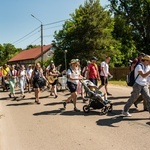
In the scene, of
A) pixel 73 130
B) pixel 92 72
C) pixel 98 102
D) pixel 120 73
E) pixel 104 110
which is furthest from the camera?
pixel 120 73

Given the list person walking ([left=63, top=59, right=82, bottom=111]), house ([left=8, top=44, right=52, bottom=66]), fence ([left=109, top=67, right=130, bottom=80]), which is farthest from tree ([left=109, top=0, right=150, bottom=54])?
house ([left=8, top=44, right=52, bottom=66])

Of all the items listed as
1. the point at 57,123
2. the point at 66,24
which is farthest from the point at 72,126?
the point at 66,24

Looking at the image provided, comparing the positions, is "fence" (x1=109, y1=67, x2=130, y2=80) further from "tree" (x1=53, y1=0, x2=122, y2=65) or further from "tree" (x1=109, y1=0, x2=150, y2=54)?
"tree" (x1=109, y1=0, x2=150, y2=54)

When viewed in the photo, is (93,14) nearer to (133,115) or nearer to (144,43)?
(144,43)

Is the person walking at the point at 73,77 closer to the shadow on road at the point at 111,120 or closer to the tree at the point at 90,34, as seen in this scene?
the shadow on road at the point at 111,120

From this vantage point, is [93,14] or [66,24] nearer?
[93,14]

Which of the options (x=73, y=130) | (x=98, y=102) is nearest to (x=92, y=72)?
(x=98, y=102)

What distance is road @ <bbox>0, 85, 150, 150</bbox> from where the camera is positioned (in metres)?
6.56

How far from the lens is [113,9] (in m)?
42.5

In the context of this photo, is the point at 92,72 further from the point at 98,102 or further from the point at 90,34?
the point at 90,34

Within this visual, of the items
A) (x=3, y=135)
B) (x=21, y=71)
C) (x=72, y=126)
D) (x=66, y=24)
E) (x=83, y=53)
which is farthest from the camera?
(x=66, y=24)

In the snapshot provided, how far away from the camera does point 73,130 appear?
791 cm

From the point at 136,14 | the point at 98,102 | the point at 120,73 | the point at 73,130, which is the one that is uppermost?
the point at 136,14

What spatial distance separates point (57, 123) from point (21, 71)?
789 centimetres
